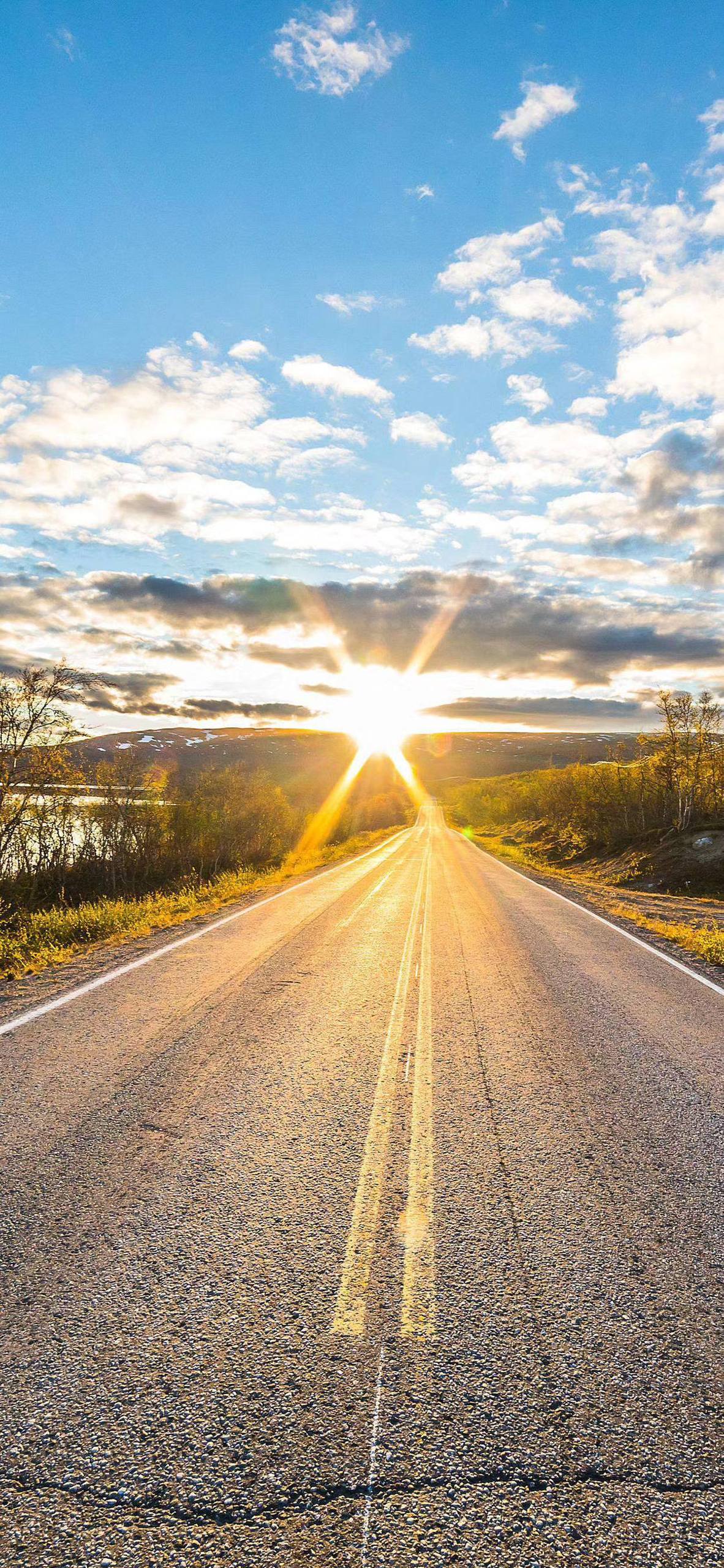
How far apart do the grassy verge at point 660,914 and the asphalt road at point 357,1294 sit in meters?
4.68

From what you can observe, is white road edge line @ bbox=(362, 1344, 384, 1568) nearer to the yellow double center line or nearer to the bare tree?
the yellow double center line

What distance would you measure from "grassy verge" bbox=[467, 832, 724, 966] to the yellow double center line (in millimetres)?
6026

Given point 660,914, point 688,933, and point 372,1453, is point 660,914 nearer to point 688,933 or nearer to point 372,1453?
point 688,933

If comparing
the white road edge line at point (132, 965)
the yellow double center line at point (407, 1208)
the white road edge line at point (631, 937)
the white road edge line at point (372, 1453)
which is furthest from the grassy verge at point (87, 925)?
the white road edge line at point (631, 937)

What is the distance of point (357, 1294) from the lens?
287cm

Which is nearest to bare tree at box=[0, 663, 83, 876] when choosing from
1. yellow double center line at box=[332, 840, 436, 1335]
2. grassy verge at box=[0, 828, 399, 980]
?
grassy verge at box=[0, 828, 399, 980]

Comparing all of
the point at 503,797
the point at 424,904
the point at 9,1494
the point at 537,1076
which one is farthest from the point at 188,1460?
the point at 503,797

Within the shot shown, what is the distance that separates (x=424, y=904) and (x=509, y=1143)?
10074mm

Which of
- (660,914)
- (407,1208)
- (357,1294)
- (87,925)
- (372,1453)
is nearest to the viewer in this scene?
(372,1453)

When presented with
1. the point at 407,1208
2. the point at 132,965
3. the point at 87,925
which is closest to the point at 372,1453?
the point at 407,1208

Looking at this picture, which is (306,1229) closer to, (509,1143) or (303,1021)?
(509,1143)

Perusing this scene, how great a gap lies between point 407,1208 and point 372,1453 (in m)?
1.36

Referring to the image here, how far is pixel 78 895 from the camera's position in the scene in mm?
22094

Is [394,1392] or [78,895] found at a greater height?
[394,1392]
